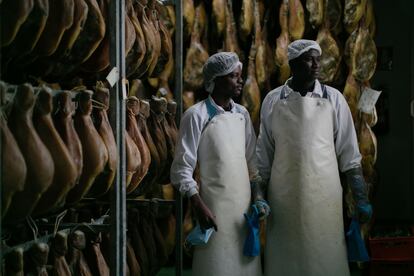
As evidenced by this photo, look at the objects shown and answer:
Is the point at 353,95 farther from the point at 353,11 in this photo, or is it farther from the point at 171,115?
the point at 171,115

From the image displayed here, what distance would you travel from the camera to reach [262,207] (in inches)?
179

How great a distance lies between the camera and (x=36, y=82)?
415 centimetres

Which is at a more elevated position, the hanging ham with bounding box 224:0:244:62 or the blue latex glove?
the hanging ham with bounding box 224:0:244:62

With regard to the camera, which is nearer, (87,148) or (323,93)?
(87,148)

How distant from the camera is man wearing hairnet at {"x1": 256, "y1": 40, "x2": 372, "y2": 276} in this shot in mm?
4625

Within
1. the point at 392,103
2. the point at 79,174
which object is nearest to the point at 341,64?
the point at 392,103

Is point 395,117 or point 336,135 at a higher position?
point 395,117

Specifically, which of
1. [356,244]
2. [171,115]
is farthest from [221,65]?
[356,244]

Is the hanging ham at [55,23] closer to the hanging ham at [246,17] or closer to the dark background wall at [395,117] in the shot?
the hanging ham at [246,17]

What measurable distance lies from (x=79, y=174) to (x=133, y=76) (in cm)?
149

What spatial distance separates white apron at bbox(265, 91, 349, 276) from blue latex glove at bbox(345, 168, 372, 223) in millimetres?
157

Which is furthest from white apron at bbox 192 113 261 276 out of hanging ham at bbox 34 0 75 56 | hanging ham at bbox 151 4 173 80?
hanging ham at bbox 34 0 75 56

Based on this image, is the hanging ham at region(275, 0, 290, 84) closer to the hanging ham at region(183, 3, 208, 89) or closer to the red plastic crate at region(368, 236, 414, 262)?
the hanging ham at region(183, 3, 208, 89)

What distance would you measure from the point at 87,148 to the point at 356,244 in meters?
2.11
